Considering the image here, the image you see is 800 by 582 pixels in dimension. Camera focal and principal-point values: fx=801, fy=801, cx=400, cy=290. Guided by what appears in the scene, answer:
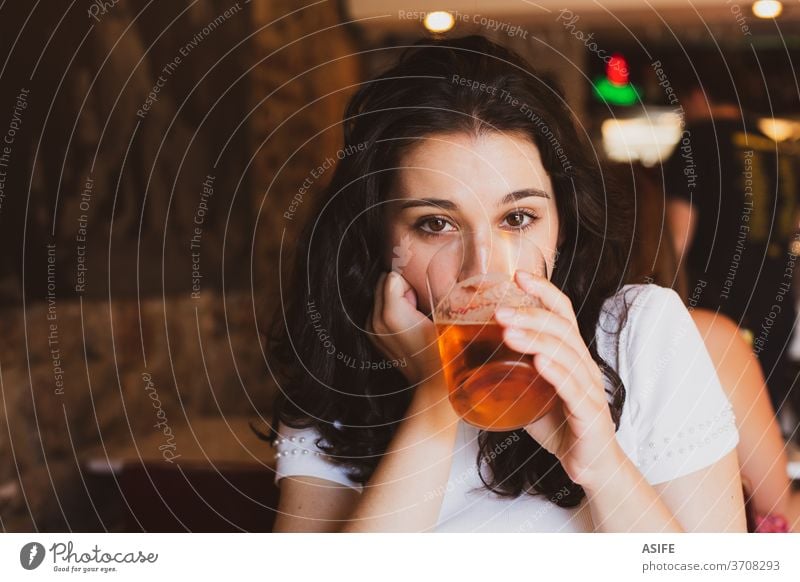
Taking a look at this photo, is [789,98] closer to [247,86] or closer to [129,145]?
[129,145]

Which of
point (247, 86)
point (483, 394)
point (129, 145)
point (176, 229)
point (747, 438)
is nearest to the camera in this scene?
point (483, 394)

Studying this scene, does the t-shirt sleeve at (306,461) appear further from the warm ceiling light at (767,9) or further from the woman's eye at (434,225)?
the warm ceiling light at (767,9)

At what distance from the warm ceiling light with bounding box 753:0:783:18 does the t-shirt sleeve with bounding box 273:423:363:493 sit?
0.50 m

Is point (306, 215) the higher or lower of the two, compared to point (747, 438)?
higher

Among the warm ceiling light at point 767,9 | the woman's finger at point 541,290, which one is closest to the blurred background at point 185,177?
the warm ceiling light at point 767,9

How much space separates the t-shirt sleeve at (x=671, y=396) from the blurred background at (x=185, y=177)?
71mm

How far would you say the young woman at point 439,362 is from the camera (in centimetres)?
56

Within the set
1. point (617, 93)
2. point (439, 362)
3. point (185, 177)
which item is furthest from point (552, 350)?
point (185, 177)

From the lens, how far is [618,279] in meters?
0.64

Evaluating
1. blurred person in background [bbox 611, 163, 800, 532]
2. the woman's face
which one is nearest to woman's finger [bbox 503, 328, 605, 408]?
the woman's face

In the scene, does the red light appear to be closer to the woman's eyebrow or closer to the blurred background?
the blurred background

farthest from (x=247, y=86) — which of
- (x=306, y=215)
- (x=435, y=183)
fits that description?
(x=435, y=183)
